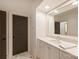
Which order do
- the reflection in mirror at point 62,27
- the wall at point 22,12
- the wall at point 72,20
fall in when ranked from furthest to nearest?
the wall at point 22,12 → the reflection in mirror at point 62,27 → the wall at point 72,20

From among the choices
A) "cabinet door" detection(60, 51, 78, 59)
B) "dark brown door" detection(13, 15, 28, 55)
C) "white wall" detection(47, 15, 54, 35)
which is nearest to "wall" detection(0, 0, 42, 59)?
"dark brown door" detection(13, 15, 28, 55)

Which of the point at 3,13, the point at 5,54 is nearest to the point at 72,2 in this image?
the point at 3,13

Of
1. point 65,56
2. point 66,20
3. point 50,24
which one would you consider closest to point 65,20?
point 66,20

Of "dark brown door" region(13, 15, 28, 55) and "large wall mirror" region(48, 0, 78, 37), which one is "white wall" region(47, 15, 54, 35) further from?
"dark brown door" region(13, 15, 28, 55)

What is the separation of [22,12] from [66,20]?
2365 millimetres

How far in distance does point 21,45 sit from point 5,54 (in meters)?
1.07

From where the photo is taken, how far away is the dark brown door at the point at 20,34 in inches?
162

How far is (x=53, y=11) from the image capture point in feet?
12.4

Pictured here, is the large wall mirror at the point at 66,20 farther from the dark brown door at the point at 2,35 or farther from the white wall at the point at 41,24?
the dark brown door at the point at 2,35

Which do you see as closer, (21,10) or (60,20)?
(60,20)

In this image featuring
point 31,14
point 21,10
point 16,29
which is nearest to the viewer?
point 16,29

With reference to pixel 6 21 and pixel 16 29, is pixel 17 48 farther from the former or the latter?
pixel 6 21

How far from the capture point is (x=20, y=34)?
438 centimetres

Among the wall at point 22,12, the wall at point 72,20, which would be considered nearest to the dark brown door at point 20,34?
the wall at point 22,12
